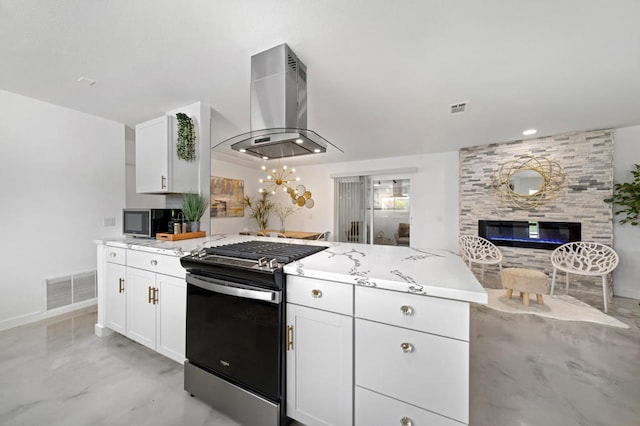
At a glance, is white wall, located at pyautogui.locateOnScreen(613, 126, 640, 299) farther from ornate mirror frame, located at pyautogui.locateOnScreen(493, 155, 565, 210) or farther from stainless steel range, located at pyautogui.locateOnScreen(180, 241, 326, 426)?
stainless steel range, located at pyautogui.locateOnScreen(180, 241, 326, 426)

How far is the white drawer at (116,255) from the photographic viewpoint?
204 centimetres

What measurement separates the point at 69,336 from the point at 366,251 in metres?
3.02

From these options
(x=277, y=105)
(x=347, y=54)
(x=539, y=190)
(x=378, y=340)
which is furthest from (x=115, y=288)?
(x=539, y=190)

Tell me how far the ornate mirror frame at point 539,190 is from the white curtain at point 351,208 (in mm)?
2632

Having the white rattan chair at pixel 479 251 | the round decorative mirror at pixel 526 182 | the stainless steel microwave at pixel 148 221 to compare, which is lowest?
the white rattan chair at pixel 479 251

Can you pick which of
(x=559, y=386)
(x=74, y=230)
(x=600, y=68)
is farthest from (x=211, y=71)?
(x=559, y=386)

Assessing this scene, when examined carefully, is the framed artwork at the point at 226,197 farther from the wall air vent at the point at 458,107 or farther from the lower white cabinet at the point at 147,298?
the wall air vent at the point at 458,107

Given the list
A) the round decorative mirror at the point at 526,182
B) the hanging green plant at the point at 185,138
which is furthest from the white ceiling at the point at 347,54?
Answer: the round decorative mirror at the point at 526,182

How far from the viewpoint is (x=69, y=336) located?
2.27 meters

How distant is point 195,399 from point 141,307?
2.85ft

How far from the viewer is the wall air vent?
2.64m

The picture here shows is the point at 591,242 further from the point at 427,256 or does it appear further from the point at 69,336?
the point at 69,336

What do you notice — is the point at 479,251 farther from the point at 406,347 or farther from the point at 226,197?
the point at 226,197

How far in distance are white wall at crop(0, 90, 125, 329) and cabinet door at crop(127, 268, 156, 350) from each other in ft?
5.45
